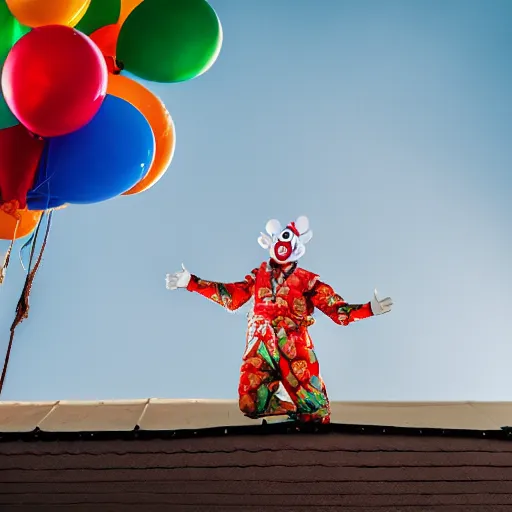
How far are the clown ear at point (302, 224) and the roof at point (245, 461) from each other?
92cm

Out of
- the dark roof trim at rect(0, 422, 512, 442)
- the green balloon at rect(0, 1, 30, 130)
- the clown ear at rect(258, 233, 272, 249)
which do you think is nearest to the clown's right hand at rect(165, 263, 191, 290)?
the clown ear at rect(258, 233, 272, 249)

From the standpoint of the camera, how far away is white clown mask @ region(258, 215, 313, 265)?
271cm

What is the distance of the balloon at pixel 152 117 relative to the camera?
1.94m

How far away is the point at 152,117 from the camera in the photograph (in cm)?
199

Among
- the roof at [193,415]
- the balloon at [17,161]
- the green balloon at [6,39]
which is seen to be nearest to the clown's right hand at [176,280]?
the roof at [193,415]

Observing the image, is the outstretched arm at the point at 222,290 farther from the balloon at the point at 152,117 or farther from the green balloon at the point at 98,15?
the green balloon at the point at 98,15

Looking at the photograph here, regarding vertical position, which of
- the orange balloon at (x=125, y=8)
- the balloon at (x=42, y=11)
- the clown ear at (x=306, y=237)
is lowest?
the balloon at (x=42, y=11)

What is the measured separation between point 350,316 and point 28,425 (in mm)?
1418

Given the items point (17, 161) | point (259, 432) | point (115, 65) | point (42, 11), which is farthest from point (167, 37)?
point (259, 432)

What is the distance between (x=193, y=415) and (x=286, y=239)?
37.9 inches

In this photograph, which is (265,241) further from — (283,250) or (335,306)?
(335,306)

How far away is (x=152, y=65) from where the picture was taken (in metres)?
1.95

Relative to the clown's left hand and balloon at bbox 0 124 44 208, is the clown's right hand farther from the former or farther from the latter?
balloon at bbox 0 124 44 208

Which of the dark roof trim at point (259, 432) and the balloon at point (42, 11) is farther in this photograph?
the dark roof trim at point (259, 432)
